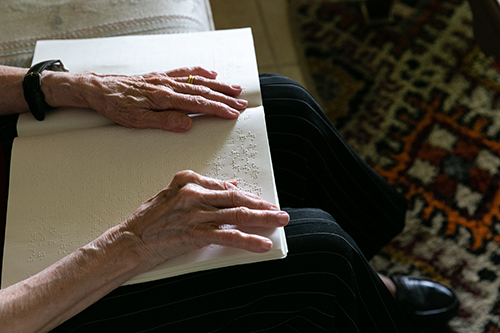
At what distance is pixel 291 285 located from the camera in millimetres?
703

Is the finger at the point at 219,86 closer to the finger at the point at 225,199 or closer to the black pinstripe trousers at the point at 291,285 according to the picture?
the black pinstripe trousers at the point at 291,285

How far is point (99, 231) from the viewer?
0.67m

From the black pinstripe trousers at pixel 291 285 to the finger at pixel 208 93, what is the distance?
106mm

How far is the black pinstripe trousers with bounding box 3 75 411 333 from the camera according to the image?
67 centimetres

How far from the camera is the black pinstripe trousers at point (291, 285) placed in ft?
2.20

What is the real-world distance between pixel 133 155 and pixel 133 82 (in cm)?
14

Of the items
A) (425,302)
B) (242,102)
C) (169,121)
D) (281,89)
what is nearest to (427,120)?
(425,302)

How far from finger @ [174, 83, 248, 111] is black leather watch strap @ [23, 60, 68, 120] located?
23 centimetres

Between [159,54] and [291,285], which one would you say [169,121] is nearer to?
[159,54]

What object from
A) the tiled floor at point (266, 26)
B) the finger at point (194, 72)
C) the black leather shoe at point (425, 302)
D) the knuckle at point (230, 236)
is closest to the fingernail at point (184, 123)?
the finger at point (194, 72)

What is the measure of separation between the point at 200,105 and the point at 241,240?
0.83 feet

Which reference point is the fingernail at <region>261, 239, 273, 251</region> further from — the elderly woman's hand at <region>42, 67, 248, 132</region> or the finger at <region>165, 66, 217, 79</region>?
the finger at <region>165, 66, 217, 79</region>

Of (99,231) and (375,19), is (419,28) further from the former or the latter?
(99,231)

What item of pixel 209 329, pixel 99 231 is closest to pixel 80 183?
pixel 99 231
